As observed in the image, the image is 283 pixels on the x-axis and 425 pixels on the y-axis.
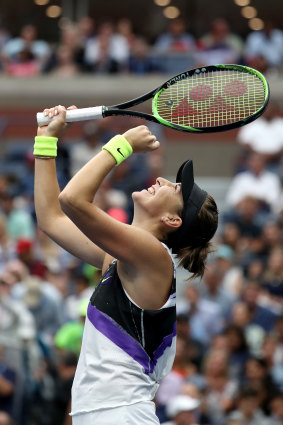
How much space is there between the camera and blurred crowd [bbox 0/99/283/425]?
8.11m

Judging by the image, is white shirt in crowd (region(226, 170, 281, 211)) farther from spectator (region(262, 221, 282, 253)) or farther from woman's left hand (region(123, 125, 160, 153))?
woman's left hand (region(123, 125, 160, 153))

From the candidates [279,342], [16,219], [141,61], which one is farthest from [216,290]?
[141,61]

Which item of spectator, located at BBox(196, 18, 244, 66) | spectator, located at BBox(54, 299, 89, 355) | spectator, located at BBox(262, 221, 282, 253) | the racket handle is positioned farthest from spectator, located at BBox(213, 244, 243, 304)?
the racket handle

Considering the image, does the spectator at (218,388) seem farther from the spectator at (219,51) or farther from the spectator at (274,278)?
the spectator at (219,51)

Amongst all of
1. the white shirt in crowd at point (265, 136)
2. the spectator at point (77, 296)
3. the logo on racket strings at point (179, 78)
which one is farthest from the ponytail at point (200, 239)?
the white shirt in crowd at point (265, 136)

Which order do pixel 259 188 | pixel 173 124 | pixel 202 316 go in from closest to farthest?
pixel 173 124
pixel 202 316
pixel 259 188

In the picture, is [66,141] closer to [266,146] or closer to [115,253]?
[266,146]

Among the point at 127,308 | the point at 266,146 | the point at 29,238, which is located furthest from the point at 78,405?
the point at 266,146

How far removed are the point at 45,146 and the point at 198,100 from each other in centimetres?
80

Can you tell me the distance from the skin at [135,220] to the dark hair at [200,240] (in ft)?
0.36

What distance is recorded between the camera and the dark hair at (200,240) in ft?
13.8

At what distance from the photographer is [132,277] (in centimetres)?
404

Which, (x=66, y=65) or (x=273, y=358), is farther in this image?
(x=66, y=65)

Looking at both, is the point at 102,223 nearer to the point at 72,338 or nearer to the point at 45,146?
the point at 45,146
